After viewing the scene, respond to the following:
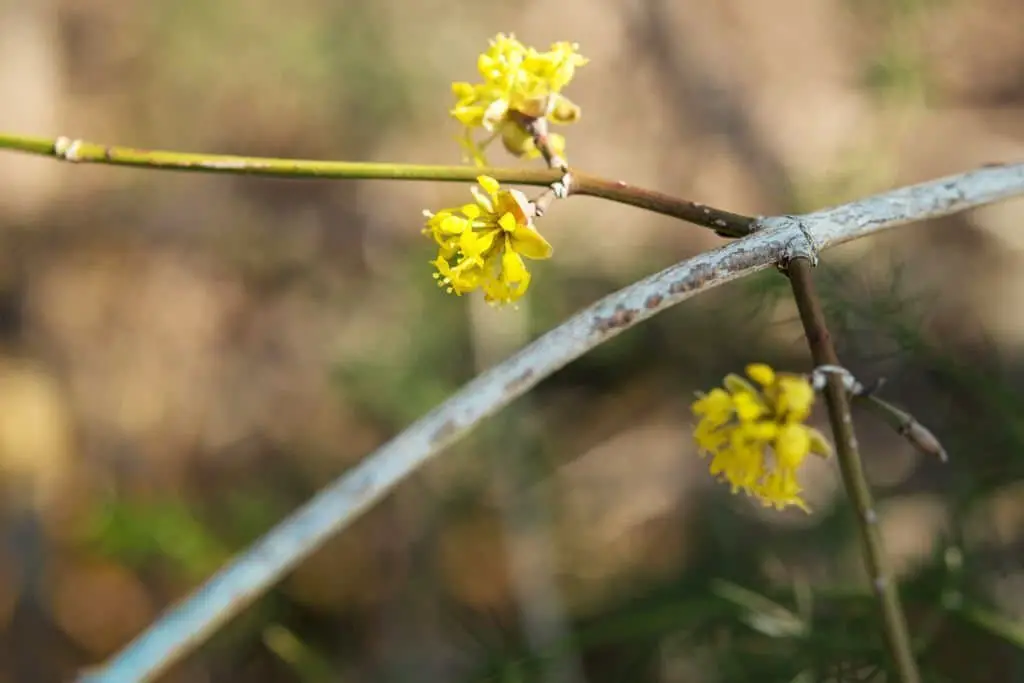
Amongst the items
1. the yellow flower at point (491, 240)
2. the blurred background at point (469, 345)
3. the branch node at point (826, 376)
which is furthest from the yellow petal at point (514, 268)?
the blurred background at point (469, 345)

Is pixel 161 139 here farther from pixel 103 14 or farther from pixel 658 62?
pixel 658 62

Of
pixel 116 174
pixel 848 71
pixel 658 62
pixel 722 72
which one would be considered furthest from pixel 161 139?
pixel 848 71

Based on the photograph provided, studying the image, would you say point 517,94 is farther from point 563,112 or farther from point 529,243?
point 529,243

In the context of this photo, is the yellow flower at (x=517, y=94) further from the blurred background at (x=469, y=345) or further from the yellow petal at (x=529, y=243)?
the blurred background at (x=469, y=345)

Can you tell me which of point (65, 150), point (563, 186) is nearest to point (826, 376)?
point (563, 186)

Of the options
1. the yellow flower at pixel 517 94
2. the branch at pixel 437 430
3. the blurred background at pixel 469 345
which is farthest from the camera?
the blurred background at pixel 469 345
